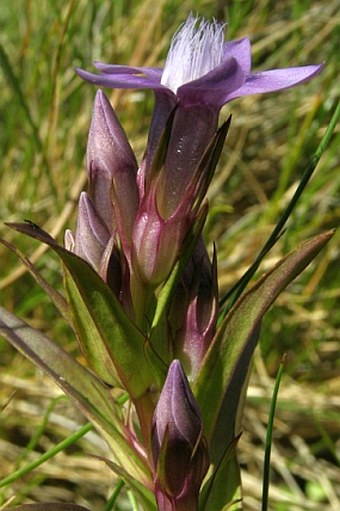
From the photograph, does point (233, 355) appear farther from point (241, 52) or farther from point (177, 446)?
point (241, 52)

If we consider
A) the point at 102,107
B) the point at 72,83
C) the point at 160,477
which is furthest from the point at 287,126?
the point at 160,477

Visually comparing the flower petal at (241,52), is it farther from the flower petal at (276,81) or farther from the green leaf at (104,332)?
the green leaf at (104,332)

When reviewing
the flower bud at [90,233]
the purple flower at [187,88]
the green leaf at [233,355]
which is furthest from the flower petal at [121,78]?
the green leaf at [233,355]

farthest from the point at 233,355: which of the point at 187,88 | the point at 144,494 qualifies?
the point at 187,88

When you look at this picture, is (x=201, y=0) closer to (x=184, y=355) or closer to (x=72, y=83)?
(x=72, y=83)

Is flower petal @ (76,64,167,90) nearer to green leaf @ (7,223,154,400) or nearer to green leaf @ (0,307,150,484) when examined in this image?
green leaf @ (7,223,154,400)

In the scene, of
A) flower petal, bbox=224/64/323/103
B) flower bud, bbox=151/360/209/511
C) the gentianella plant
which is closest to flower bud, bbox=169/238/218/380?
the gentianella plant

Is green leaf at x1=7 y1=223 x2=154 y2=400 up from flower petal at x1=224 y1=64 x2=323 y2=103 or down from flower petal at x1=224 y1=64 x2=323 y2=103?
down
